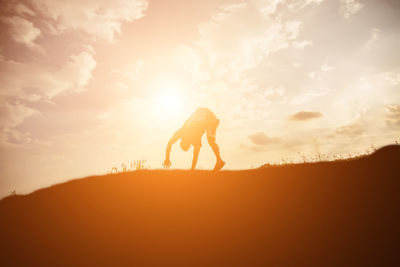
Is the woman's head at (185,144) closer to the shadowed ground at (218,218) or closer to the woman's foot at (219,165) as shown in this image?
the woman's foot at (219,165)

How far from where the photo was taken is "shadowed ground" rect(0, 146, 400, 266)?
5.05 m

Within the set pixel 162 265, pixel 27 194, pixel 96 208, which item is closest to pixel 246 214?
pixel 162 265

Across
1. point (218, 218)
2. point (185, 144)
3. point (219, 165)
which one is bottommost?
point (218, 218)

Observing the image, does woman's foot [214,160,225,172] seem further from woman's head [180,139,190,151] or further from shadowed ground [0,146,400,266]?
woman's head [180,139,190,151]

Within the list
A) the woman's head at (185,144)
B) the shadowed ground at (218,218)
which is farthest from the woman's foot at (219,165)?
the woman's head at (185,144)

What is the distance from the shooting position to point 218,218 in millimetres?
5926

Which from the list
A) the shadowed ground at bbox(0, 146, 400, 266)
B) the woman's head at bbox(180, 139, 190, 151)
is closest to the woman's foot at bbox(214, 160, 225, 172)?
the shadowed ground at bbox(0, 146, 400, 266)

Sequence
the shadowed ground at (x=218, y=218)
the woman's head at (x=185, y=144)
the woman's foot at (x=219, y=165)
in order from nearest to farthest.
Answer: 1. the shadowed ground at (x=218, y=218)
2. the woman's foot at (x=219, y=165)
3. the woman's head at (x=185, y=144)

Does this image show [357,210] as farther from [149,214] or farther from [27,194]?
[27,194]

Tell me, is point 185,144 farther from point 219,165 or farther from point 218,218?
point 218,218

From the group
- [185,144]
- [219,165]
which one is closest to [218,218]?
[219,165]

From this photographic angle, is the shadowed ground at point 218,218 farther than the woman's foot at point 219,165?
No

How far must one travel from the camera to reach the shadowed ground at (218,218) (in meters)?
5.05

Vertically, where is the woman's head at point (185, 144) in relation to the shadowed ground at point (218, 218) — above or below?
above
